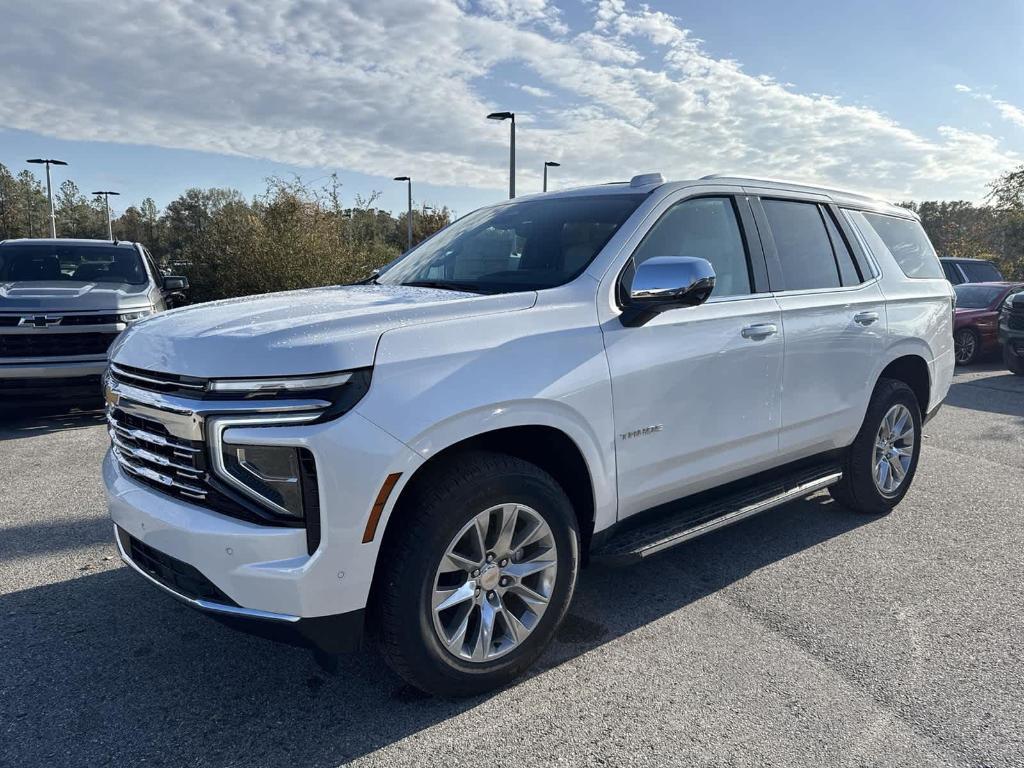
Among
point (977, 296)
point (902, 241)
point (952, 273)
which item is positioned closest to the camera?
point (902, 241)

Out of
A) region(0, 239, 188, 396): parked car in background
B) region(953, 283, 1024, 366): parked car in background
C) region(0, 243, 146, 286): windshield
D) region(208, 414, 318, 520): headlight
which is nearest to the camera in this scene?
region(208, 414, 318, 520): headlight

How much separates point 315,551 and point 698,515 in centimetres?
186

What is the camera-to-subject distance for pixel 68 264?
8023mm

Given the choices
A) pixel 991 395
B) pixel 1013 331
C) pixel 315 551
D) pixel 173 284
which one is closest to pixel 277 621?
pixel 315 551

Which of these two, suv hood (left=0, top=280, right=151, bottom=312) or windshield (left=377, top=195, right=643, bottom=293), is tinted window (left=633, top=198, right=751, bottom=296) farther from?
suv hood (left=0, top=280, right=151, bottom=312)

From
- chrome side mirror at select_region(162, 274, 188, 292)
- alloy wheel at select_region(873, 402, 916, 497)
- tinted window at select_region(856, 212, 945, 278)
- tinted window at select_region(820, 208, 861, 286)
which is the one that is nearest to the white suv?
tinted window at select_region(820, 208, 861, 286)

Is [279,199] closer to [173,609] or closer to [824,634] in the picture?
[173,609]

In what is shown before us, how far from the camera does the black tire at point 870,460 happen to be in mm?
4473

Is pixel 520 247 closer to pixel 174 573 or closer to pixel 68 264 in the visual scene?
pixel 174 573

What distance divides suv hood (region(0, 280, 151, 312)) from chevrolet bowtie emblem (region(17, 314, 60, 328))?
54 mm

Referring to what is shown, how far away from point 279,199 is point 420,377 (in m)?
14.4

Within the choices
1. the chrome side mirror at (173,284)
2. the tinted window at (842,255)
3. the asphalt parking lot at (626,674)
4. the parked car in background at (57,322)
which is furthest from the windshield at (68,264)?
the tinted window at (842,255)

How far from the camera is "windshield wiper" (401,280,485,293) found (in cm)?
326

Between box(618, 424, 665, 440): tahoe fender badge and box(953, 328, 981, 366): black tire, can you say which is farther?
box(953, 328, 981, 366): black tire
